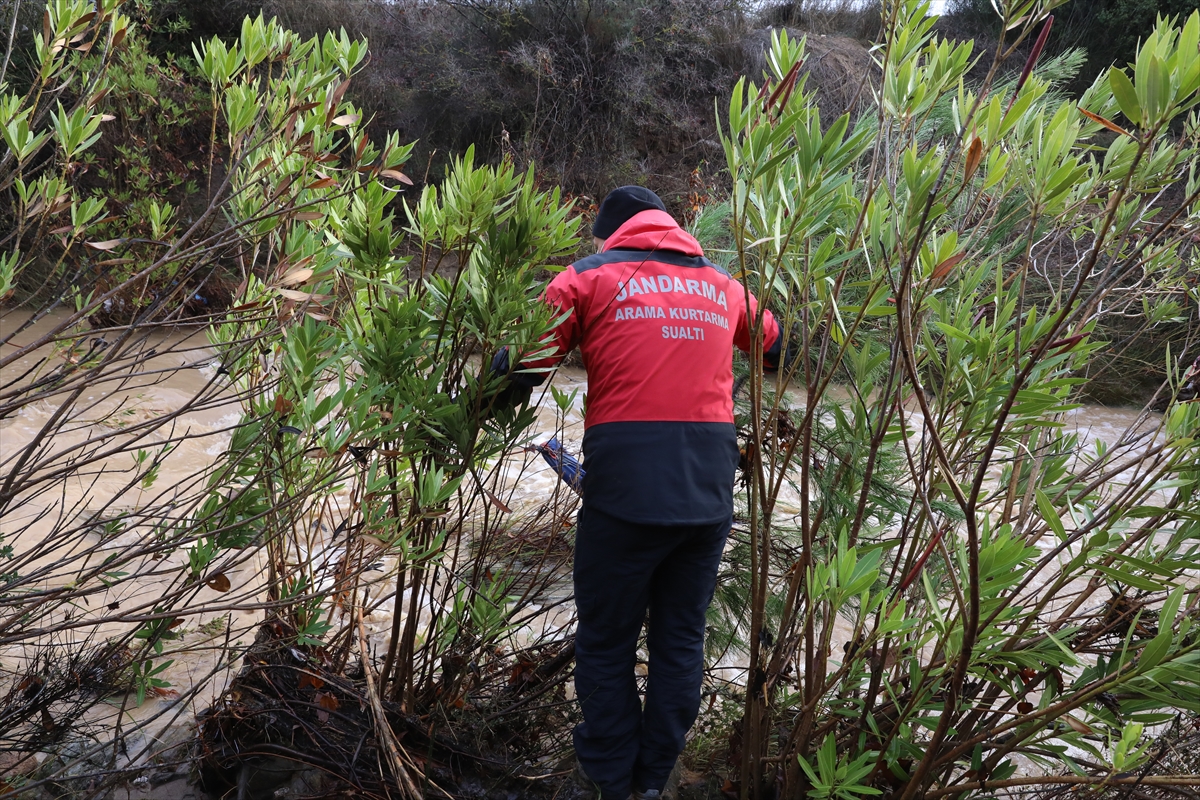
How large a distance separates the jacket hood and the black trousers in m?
0.78

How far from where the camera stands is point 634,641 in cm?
236

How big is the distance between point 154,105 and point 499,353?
7.67 m

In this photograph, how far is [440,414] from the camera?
71.9 inches

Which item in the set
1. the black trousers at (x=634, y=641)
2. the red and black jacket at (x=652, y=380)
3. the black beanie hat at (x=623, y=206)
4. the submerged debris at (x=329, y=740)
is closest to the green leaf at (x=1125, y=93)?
the red and black jacket at (x=652, y=380)

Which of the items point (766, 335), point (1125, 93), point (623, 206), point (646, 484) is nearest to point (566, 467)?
point (646, 484)

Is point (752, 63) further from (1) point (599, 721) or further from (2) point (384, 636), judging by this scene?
(1) point (599, 721)

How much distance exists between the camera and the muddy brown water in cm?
252

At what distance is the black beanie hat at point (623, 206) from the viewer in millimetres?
2602

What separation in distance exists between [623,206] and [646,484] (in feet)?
3.11

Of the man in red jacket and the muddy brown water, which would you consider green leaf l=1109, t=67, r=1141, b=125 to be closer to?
the man in red jacket

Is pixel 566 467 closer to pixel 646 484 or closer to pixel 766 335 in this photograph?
pixel 646 484

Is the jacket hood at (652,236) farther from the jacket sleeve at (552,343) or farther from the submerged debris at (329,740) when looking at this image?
the submerged debris at (329,740)

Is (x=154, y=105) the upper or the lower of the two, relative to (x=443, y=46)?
lower

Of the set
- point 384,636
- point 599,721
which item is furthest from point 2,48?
point 599,721
